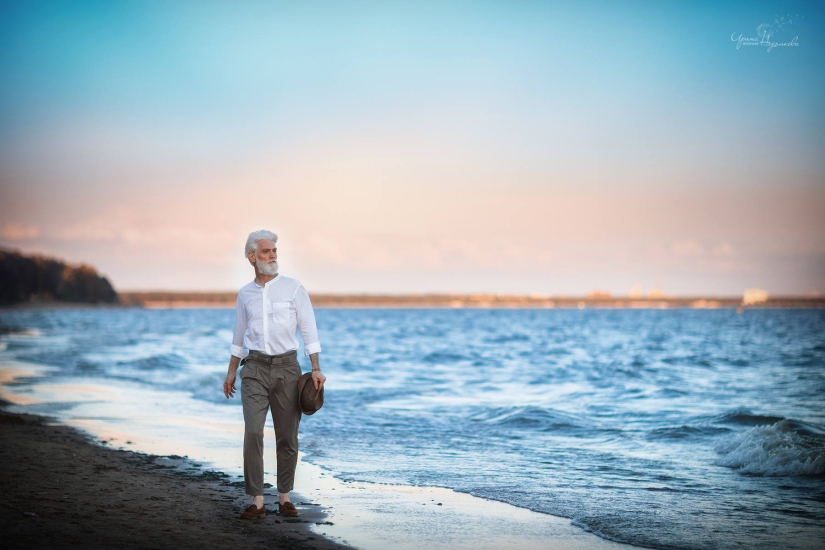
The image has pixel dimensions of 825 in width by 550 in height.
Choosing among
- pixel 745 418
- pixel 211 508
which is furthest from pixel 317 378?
pixel 745 418

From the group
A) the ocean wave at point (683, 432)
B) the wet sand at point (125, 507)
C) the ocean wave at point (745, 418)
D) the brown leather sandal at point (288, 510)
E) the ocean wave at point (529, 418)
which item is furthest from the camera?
the ocean wave at point (745, 418)

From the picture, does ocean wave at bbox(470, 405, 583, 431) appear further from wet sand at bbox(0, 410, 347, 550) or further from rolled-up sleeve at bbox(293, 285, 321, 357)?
rolled-up sleeve at bbox(293, 285, 321, 357)

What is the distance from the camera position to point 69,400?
14531mm

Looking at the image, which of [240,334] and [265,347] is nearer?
[265,347]

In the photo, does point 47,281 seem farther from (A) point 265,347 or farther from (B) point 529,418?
(A) point 265,347

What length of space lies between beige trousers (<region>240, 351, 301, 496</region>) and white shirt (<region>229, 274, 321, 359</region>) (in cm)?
10

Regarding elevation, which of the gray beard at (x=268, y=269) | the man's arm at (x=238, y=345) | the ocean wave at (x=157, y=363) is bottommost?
the ocean wave at (x=157, y=363)

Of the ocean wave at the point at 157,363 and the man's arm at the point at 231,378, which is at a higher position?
the man's arm at the point at 231,378

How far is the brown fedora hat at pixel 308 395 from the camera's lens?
5805mm

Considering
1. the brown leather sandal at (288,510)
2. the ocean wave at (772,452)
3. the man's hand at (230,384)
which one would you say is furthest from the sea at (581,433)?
the man's hand at (230,384)

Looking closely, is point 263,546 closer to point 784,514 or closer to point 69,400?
point 784,514

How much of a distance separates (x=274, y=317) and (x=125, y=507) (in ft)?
6.52

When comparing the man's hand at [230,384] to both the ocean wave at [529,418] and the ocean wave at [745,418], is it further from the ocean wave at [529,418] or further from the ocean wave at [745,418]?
the ocean wave at [745,418]

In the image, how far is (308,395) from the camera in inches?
229
